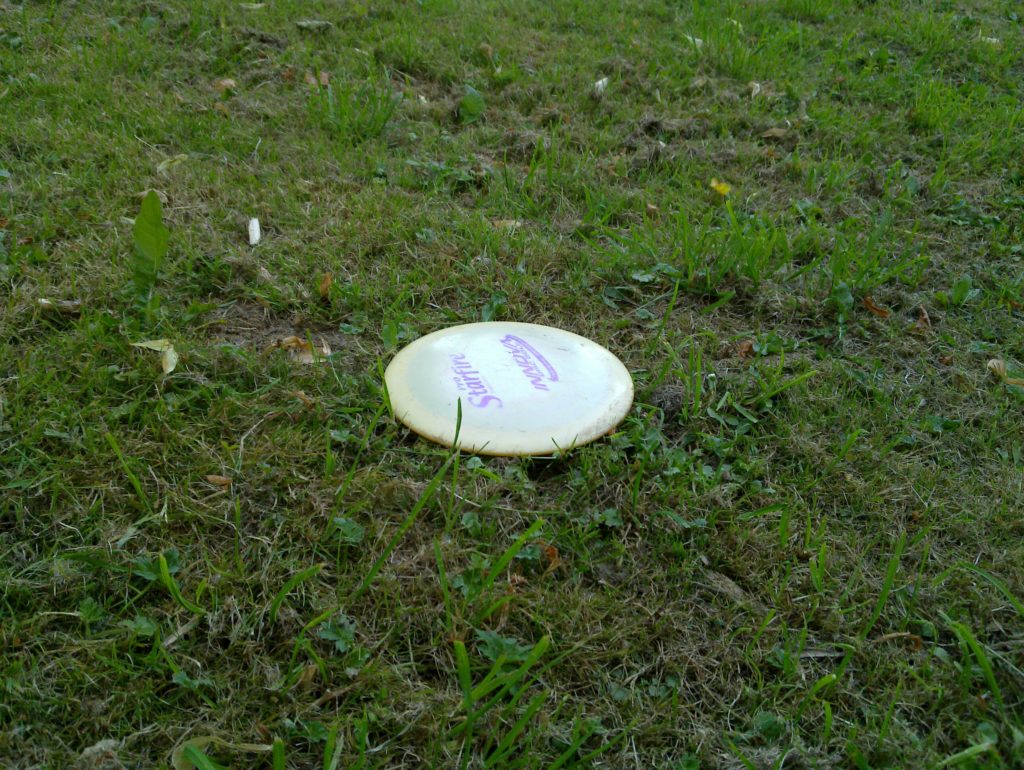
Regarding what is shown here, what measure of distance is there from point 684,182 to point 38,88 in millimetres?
2549

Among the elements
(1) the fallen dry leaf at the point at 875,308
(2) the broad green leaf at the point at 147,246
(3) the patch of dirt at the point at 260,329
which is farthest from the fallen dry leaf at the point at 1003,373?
(2) the broad green leaf at the point at 147,246

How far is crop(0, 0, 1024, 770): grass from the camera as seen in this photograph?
1425mm

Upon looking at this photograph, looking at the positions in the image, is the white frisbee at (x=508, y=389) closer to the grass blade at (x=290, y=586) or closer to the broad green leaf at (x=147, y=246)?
the grass blade at (x=290, y=586)

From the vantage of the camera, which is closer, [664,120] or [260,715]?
[260,715]

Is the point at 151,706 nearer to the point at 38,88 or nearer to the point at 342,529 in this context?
the point at 342,529

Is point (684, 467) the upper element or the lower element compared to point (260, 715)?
upper

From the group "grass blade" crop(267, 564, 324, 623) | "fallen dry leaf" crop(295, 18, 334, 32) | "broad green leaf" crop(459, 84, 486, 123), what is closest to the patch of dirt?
"grass blade" crop(267, 564, 324, 623)

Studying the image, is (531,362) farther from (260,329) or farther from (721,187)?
(721,187)

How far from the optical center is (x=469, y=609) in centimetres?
157

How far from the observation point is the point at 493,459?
188 centimetres

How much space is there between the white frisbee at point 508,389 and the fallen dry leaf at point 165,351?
0.53 metres

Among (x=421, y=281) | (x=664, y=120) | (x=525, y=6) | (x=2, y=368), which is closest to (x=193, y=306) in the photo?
(x=2, y=368)

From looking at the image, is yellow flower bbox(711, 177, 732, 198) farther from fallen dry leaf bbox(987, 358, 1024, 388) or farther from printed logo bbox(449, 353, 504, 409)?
printed logo bbox(449, 353, 504, 409)

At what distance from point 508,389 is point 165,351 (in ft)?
2.87
